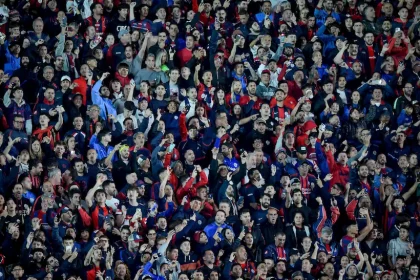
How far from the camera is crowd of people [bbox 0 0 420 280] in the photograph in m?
21.1

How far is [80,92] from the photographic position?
75.6 ft

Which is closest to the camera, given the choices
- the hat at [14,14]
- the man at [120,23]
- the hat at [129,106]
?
the hat at [129,106]

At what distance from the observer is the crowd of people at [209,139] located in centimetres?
2108

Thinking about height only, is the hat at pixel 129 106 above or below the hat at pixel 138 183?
above

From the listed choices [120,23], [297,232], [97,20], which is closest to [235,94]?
[120,23]

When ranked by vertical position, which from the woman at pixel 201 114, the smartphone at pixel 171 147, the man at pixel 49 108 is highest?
the man at pixel 49 108

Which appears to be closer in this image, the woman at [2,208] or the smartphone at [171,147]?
the woman at [2,208]

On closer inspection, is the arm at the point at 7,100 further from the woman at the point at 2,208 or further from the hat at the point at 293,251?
the hat at the point at 293,251

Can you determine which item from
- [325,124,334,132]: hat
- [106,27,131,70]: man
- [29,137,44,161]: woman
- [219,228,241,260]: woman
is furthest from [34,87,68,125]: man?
[325,124,334,132]: hat

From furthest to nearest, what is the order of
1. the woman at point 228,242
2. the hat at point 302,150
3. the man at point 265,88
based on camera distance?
the man at point 265,88 < the hat at point 302,150 < the woman at point 228,242

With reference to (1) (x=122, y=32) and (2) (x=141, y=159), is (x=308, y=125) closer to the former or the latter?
(2) (x=141, y=159)

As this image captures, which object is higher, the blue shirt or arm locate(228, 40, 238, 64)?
arm locate(228, 40, 238, 64)

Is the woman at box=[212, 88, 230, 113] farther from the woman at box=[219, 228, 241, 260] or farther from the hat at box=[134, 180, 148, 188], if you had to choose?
the woman at box=[219, 228, 241, 260]

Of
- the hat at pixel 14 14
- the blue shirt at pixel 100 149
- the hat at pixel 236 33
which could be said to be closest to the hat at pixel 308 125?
the hat at pixel 236 33
